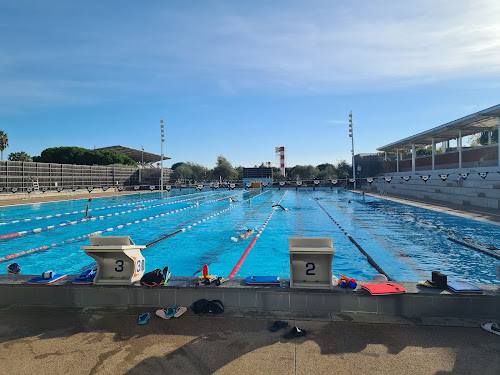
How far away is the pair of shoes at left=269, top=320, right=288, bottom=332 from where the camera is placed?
326cm

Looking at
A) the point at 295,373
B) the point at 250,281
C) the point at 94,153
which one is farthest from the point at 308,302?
the point at 94,153

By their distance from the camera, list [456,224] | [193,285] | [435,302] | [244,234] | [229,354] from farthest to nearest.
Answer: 1. [456,224]
2. [244,234]
3. [193,285]
4. [435,302]
5. [229,354]

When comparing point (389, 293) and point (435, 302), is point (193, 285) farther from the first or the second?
point (435, 302)

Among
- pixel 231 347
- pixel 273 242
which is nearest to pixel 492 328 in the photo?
pixel 231 347

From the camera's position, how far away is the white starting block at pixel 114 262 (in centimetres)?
411

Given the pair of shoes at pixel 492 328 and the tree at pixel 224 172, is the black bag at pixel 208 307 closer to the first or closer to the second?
the pair of shoes at pixel 492 328

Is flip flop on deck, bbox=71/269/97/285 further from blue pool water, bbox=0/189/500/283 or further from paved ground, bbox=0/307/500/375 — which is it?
blue pool water, bbox=0/189/500/283

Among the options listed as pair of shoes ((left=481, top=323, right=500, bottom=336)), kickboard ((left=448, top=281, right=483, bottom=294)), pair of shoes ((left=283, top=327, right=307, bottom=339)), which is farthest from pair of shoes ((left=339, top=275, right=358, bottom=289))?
pair of shoes ((left=481, top=323, right=500, bottom=336))

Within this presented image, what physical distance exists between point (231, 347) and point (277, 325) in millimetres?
584

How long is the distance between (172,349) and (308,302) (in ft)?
5.30

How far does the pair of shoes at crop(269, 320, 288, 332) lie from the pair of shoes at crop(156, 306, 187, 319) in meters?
1.09

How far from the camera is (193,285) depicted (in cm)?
396

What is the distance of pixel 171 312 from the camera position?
3.64m

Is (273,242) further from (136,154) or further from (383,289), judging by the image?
(136,154)
